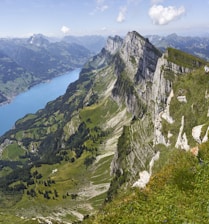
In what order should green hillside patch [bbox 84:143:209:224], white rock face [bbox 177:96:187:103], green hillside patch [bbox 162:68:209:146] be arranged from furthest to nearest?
1. white rock face [bbox 177:96:187:103]
2. green hillside patch [bbox 162:68:209:146]
3. green hillside patch [bbox 84:143:209:224]

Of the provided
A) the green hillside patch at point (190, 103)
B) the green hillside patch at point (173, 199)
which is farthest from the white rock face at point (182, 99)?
the green hillside patch at point (173, 199)

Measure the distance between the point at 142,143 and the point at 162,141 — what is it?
236ft

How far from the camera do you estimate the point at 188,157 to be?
50.8 metres

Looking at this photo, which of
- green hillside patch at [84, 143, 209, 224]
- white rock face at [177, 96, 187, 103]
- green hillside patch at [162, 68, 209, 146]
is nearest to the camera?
green hillside patch at [84, 143, 209, 224]

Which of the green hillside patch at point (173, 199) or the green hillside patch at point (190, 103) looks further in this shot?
the green hillside patch at point (190, 103)

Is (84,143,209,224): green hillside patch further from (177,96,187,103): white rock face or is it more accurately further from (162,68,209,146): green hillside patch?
(177,96,187,103): white rock face

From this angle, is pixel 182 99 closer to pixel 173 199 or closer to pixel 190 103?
pixel 190 103

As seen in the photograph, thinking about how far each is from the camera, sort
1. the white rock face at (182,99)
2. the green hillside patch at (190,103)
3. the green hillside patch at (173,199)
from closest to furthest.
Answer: the green hillside patch at (173,199), the green hillside patch at (190,103), the white rock face at (182,99)

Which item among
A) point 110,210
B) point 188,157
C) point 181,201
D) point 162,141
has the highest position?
point 188,157

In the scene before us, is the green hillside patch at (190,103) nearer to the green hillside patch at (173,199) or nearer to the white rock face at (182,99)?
the white rock face at (182,99)

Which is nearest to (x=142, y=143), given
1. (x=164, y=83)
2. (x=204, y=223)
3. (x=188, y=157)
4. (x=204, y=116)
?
(x=164, y=83)

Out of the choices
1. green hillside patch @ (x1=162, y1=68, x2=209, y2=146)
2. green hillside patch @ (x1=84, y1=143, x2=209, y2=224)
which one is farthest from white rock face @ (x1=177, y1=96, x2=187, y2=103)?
green hillside patch @ (x1=84, y1=143, x2=209, y2=224)

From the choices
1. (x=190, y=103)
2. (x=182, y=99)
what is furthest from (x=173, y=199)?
(x=182, y=99)

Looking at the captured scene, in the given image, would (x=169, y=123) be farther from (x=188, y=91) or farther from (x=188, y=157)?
(x=188, y=157)
